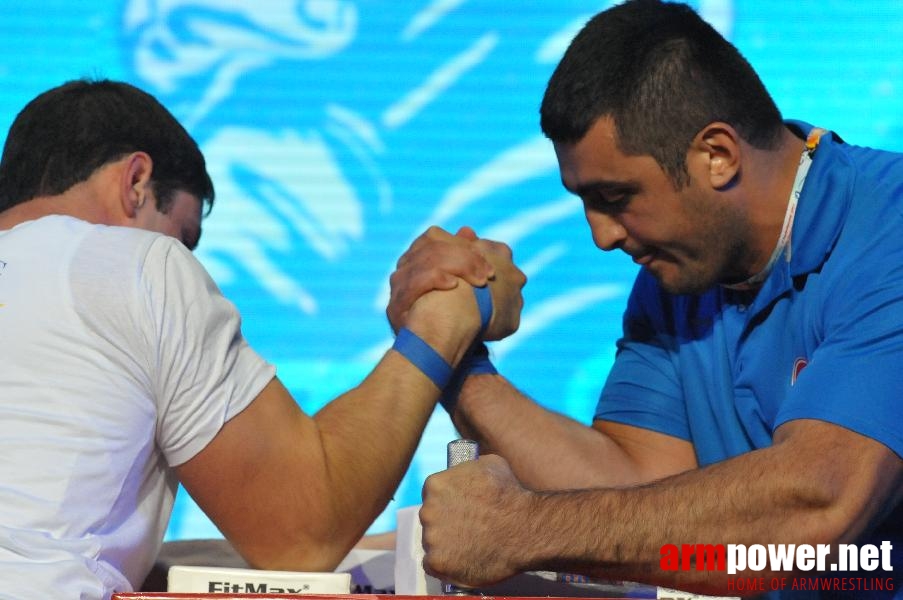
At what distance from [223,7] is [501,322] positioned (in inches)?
61.7

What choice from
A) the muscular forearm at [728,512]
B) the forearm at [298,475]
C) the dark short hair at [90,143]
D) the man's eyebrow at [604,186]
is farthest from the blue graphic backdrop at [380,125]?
the muscular forearm at [728,512]

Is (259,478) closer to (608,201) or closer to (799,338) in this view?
(608,201)

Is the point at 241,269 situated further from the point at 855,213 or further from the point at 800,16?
the point at 855,213

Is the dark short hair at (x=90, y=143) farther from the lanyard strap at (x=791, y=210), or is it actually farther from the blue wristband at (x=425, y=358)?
the lanyard strap at (x=791, y=210)

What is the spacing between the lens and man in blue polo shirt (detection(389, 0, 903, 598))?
134cm

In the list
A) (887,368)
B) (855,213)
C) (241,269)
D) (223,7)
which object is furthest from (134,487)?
(223,7)

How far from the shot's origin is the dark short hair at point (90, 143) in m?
1.72

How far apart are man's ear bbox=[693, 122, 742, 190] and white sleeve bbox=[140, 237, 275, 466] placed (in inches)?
27.8

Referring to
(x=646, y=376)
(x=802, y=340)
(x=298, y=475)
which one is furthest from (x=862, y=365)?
(x=298, y=475)

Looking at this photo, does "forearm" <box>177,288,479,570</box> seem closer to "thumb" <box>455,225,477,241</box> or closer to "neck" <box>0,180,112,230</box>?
"neck" <box>0,180,112,230</box>

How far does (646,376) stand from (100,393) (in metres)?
0.94

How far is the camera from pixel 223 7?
10.2ft

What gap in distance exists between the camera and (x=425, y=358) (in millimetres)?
1656

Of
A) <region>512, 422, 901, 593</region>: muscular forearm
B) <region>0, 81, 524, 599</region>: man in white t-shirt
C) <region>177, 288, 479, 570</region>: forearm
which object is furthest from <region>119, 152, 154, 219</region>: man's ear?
<region>512, 422, 901, 593</region>: muscular forearm
